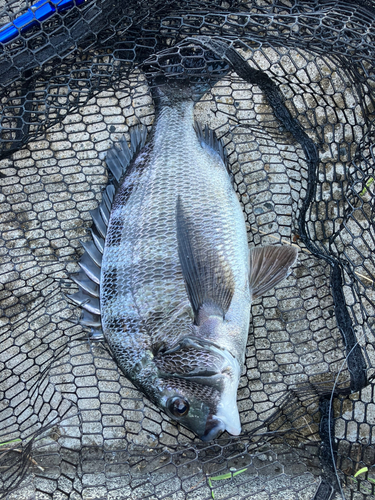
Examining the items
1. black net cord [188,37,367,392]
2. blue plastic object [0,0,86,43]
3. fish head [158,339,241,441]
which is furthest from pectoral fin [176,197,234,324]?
blue plastic object [0,0,86,43]

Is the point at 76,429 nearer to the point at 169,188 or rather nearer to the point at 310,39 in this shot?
the point at 169,188

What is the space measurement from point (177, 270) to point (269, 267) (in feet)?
1.67

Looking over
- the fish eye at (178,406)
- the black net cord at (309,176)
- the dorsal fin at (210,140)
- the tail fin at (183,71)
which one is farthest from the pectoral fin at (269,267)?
the tail fin at (183,71)

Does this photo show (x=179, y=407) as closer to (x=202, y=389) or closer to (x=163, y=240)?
(x=202, y=389)

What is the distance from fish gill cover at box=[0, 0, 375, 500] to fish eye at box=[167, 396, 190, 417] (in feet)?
1.51

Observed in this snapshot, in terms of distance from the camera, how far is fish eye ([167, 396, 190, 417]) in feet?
5.76

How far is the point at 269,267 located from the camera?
6.86 ft

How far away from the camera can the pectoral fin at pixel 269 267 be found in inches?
82.1

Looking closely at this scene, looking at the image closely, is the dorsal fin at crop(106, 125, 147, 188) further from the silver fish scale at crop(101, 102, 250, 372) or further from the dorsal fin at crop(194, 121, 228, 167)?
the dorsal fin at crop(194, 121, 228, 167)

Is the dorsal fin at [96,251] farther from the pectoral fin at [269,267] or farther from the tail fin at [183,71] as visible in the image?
the pectoral fin at [269,267]

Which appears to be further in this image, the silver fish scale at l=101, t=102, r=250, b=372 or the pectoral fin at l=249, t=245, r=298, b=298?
the pectoral fin at l=249, t=245, r=298, b=298

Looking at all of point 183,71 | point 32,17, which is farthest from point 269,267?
point 32,17

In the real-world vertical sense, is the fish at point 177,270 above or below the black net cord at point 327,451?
above

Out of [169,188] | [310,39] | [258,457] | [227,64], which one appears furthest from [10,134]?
→ [258,457]
